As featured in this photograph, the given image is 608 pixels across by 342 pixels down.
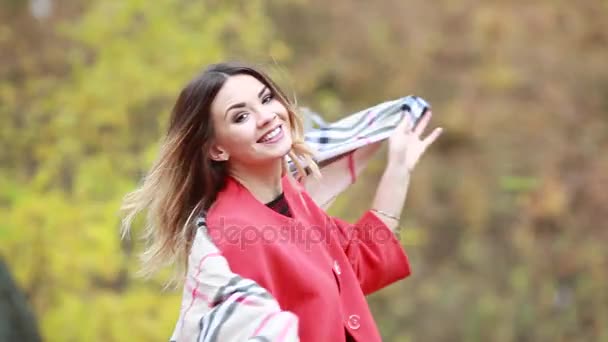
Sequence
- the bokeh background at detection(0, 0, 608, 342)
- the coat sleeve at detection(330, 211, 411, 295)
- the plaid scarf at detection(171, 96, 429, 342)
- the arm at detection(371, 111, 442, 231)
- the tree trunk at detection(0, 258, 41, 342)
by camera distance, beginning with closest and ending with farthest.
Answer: the plaid scarf at detection(171, 96, 429, 342) < the coat sleeve at detection(330, 211, 411, 295) < the arm at detection(371, 111, 442, 231) < the tree trunk at detection(0, 258, 41, 342) < the bokeh background at detection(0, 0, 608, 342)

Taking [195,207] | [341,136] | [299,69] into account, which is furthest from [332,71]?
[195,207]

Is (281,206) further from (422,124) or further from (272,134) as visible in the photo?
(422,124)

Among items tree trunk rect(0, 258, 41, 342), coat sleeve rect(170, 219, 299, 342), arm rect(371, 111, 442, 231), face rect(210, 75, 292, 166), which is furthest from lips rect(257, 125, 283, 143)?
tree trunk rect(0, 258, 41, 342)

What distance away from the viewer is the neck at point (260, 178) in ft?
6.55

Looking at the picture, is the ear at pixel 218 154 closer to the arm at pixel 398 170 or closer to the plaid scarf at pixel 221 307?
the plaid scarf at pixel 221 307

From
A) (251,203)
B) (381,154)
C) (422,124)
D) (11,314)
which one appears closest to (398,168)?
(422,124)

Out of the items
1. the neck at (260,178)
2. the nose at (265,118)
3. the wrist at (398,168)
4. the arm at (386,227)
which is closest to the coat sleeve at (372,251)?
the arm at (386,227)

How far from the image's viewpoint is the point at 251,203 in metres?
1.95

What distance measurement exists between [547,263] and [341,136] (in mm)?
5375

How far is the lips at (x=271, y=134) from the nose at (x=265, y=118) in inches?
0.8

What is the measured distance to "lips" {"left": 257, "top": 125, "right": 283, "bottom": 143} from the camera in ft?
6.38

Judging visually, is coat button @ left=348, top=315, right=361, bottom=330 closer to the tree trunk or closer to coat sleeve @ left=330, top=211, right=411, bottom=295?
coat sleeve @ left=330, top=211, right=411, bottom=295

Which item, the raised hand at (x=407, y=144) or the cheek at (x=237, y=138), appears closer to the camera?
the cheek at (x=237, y=138)

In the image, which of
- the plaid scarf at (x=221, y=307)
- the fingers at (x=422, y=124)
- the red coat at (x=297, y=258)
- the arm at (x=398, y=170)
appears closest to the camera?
the plaid scarf at (x=221, y=307)
